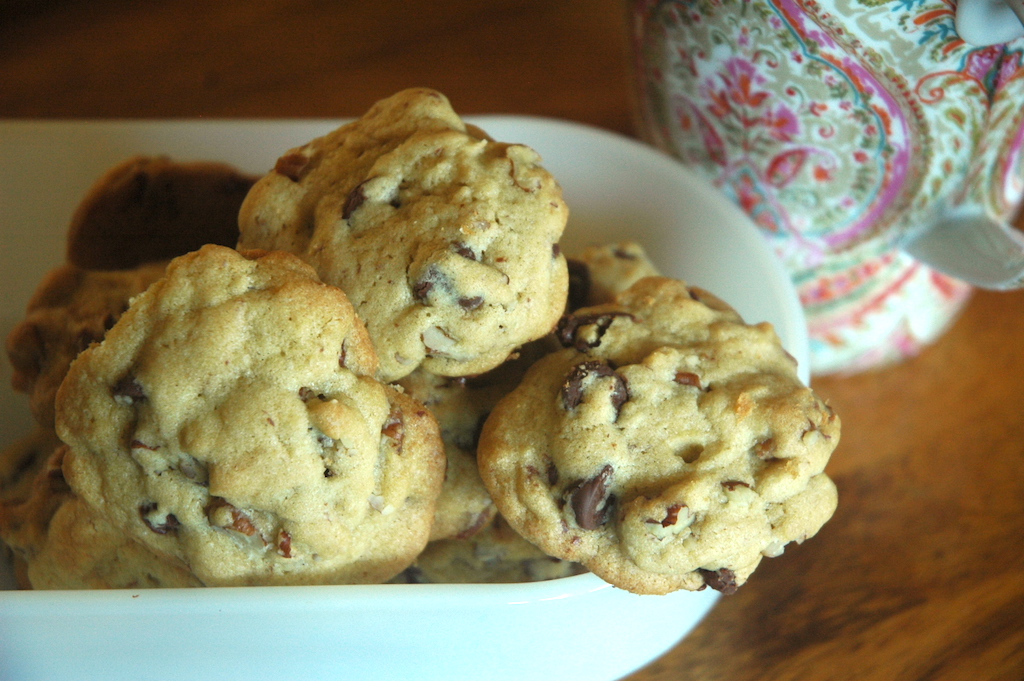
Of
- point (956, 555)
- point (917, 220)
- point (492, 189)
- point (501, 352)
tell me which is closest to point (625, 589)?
point (501, 352)

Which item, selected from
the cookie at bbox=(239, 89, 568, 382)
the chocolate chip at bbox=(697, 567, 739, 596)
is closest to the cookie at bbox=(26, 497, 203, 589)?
the cookie at bbox=(239, 89, 568, 382)

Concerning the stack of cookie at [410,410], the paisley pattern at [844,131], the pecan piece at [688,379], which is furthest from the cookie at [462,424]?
the paisley pattern at [844,131]

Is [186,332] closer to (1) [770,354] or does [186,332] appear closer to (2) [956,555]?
(1) [770,354]

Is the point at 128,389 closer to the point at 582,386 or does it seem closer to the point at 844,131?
the point at 582,386

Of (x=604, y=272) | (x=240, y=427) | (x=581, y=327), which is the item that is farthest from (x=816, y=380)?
(x=240, y=427)

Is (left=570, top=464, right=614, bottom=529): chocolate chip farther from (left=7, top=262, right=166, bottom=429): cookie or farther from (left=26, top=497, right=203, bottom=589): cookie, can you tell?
(left=7, top=262, right=166, bottom=429): cookie

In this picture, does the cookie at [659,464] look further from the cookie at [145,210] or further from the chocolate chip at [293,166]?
the cookie at [145,210]

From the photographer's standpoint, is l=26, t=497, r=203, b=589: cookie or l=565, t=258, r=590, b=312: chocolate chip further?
l=565, t=258, r=590, b=312: chocolate chip
